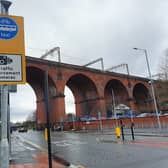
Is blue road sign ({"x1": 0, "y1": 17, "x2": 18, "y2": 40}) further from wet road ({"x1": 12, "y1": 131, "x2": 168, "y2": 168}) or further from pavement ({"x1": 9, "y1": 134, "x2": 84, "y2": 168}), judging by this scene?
pavement ({"x1": 9, "y1": 134, "x2": 84, "y2": 168})

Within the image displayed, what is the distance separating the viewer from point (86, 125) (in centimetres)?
4428

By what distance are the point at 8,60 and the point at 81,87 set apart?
176ft

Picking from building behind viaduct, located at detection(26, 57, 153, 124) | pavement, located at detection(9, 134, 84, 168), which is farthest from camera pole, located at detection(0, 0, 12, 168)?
building behind viaduct, located at detection(26, 57, 153, 124)

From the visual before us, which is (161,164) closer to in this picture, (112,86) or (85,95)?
(85,95)

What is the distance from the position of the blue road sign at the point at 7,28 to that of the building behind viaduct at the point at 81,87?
109ft

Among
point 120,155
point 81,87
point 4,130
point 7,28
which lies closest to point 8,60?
point 7,28

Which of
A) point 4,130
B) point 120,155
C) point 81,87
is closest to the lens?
point 4,130

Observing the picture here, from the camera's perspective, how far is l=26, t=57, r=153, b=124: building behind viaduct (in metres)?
Result: 46.0

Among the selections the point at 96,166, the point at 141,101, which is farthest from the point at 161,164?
the point at 141,101

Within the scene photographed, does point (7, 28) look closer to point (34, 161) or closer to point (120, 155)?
point (120, 155)

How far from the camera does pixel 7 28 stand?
3359mm

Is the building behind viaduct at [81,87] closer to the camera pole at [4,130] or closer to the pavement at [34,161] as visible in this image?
the pavement at [34,161]

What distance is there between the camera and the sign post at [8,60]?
319 centimetres

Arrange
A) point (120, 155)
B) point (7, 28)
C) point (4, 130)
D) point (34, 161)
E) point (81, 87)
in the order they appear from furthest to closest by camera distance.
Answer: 1. point (81, 87)
2. point (34, 161)
3. point (120, 155)
4. point (7, 28)
5. point (4, 130)
